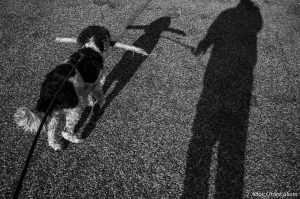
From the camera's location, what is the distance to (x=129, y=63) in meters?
5.83

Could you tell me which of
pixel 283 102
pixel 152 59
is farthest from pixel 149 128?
pixel 283 102

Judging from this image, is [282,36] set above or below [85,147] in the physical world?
above

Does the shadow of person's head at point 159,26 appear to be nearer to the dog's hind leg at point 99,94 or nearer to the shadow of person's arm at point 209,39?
the shadow of person's arm at point 209,39

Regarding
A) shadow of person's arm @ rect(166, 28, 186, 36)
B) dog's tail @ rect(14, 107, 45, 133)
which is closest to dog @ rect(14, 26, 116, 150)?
dog's tail @ rect(14, 107, 45, 133)

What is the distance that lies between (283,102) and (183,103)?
6.36ft

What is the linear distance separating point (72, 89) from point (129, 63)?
2.34 metres

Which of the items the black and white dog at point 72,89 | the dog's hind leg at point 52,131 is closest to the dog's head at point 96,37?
the black and white dog at point 72,89

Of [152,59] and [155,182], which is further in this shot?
[152,59]

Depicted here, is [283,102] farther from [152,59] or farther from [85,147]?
[85,147]

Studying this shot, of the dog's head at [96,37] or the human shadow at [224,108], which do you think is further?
the dog's head at [96,37]

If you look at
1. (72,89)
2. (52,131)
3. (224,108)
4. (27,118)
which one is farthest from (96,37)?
(224,108)

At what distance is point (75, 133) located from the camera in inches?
175

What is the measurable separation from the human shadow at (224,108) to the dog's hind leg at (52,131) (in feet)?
6.41

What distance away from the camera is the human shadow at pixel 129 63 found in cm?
481
